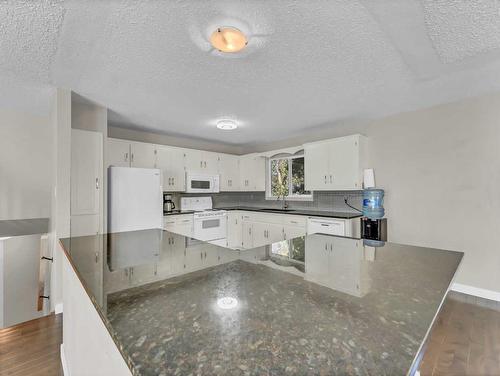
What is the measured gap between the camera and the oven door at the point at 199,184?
462 centimetres

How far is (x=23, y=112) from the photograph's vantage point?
136 inches

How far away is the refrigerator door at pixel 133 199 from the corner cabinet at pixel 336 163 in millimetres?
2601

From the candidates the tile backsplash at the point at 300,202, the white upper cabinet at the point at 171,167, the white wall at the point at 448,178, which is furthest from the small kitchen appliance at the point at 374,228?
the white upper cabinet at the point at 171,167

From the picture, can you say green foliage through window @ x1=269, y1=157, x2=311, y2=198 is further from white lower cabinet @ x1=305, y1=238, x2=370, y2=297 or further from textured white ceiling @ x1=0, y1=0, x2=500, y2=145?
white lower cabinet @ x1=305, y1=238, x2=370, y2=297

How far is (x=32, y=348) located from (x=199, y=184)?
10.6ft

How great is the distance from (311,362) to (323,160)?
12.8 feet

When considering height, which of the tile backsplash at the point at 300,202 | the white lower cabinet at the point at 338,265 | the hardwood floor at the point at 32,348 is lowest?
the hardwood floor at the point at 32,348

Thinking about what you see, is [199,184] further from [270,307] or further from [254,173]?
[270,307]

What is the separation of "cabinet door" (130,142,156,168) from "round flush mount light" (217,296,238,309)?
3825mm

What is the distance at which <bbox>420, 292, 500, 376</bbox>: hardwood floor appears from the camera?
5.39 feet

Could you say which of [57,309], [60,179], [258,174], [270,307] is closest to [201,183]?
[258,174]

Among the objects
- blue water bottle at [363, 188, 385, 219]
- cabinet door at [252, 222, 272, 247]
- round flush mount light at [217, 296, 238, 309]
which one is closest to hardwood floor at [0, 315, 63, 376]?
round flush mount light at [217, 296, 238, 309]

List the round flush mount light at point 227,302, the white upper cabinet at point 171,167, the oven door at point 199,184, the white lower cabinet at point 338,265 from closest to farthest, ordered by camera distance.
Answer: the round flush mount light at point 227,302 < the white lower cabinet at point 338,265 < the white upper cabinet at point 171,167 < the oven door at point 199,184

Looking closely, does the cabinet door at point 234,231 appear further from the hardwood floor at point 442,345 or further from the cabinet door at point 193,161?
the hardwood floor at point 442,345
